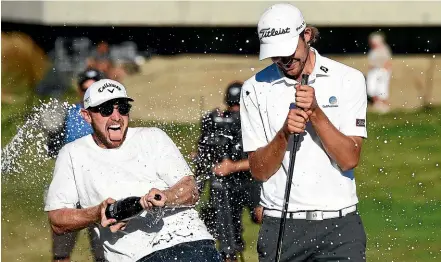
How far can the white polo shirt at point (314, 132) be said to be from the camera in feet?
19.5

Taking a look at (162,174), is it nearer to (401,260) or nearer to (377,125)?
(401,260)

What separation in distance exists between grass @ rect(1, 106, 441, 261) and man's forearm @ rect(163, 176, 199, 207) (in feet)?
5.19

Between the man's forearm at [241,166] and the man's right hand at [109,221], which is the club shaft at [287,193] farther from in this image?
the man's forearm at [241,166]

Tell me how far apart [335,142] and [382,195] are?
8339 mm

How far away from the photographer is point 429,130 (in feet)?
56.3

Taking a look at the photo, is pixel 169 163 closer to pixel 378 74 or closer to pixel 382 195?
pixel 382 195

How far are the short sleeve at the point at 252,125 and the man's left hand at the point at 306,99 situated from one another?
47cm

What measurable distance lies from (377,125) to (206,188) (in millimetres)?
8856

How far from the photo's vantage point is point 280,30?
589cm

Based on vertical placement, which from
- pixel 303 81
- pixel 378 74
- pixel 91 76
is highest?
pixel 378 74

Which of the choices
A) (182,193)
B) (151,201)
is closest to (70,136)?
(182,193)

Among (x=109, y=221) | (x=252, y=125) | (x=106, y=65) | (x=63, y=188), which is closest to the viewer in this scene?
(x=109, y=221)

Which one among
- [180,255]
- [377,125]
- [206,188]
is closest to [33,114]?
[206,188]

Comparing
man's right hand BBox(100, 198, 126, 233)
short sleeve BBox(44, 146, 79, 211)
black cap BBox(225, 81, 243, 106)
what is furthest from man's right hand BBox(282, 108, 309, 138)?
black cap BBox(225, 81, 243, 106)
